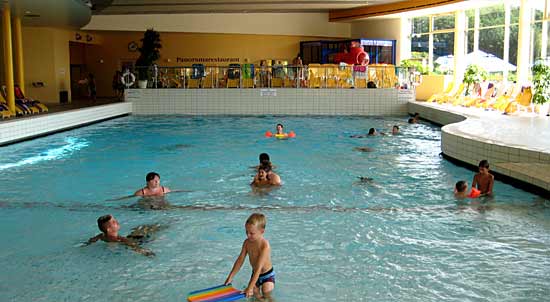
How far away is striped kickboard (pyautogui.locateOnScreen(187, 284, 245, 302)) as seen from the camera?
3.85m

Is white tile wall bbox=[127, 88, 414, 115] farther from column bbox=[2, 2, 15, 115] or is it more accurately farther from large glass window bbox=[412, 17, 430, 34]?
large glass window bbox=[412, 17, 430, 34]

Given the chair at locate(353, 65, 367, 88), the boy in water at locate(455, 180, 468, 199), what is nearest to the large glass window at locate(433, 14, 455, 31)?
the chair at locate(353, 65, 367, 88)

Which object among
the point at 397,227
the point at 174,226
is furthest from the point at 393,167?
the point at 174,226

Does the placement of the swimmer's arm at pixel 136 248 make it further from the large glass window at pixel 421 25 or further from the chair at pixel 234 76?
the large glass window at pixel 421 25

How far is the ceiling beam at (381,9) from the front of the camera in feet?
67.8

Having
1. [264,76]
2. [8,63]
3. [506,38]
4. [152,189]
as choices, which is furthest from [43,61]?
[152,189]

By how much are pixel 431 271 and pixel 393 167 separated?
5.12 metres

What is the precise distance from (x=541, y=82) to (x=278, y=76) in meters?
8.64

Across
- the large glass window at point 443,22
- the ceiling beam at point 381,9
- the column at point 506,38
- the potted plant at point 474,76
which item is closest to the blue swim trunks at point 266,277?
the potted plant at point 474,76

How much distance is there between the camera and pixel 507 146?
27.0ft

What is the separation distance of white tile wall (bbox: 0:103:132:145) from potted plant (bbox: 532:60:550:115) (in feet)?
38.3

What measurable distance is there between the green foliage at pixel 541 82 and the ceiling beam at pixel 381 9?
5497 millimetres

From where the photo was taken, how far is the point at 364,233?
5770mm

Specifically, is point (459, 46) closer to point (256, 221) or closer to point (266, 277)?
point (266, 277)
